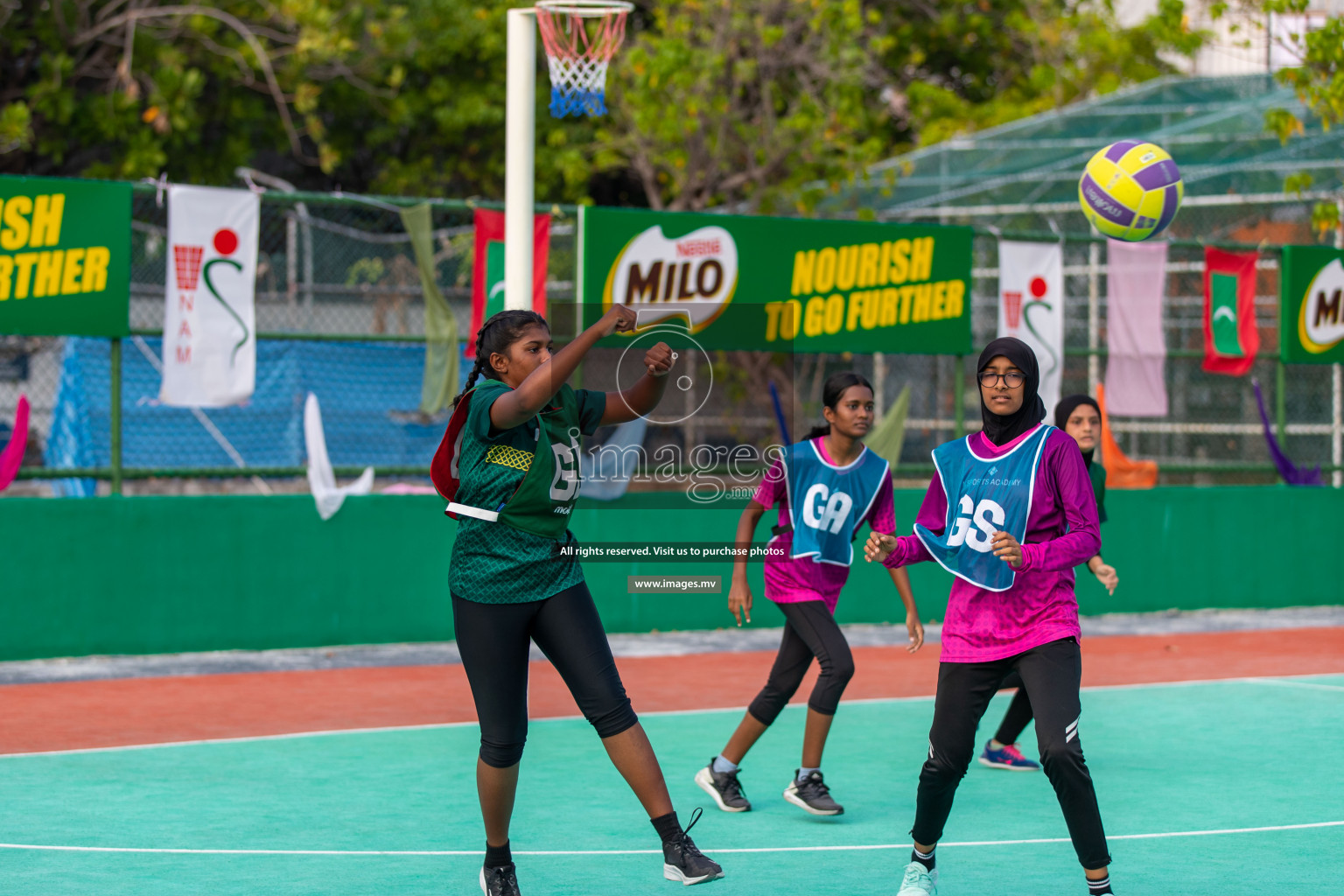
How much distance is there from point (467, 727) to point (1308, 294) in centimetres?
983

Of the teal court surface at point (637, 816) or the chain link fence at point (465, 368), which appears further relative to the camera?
the chain link fence at point (465, 368)

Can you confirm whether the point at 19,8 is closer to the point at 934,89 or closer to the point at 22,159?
the point at 22,159

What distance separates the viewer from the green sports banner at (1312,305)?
15.0m

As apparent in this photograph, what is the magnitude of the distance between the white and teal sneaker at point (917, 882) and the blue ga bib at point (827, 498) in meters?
1.96

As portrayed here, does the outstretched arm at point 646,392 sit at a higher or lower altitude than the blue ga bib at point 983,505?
higher

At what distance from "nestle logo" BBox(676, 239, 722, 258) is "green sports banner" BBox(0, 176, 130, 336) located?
4058 millimetres

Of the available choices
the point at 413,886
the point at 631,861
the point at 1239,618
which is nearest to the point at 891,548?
the point at 631,861

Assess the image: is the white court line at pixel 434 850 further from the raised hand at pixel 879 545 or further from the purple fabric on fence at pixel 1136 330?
the purple fabric on fence at pixel 1136 330

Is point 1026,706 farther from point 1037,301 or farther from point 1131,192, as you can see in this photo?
point 1037,301

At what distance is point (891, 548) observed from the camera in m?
5.33

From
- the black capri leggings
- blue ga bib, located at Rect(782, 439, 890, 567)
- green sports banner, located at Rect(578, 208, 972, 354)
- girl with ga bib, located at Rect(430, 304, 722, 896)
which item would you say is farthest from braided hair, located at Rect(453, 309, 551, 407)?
green sports banner, located at Rect(578, 208, 972, 354)

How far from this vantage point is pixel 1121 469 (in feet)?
47.1

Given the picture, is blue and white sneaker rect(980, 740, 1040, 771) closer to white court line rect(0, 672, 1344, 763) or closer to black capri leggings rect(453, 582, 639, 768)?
white court line rect(0, 672, 1344, 763)

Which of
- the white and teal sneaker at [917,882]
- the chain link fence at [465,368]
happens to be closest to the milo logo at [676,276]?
the chain link fence at [465,368]
